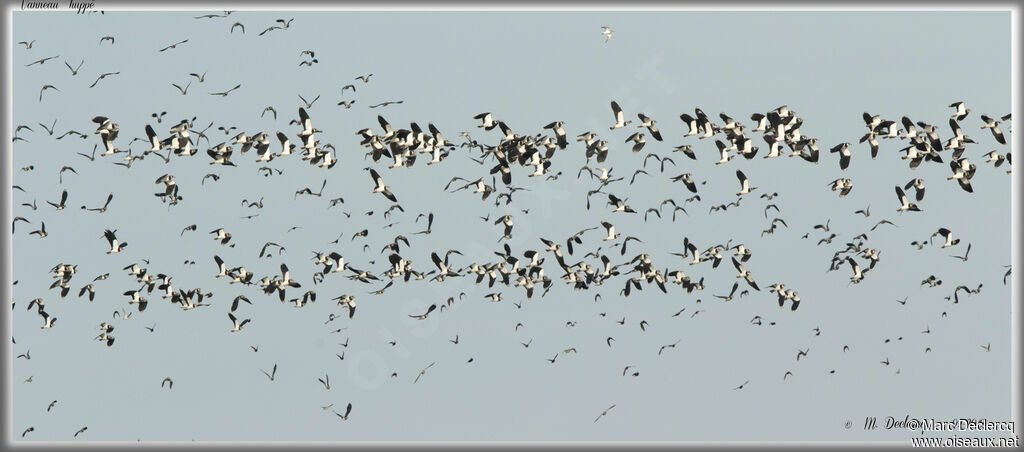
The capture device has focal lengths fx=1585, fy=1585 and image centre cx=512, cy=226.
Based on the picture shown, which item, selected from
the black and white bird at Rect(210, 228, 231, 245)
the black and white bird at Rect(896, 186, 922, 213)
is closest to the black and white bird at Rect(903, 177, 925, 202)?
the black and white bird at Rect(896, 186, 922, 213)

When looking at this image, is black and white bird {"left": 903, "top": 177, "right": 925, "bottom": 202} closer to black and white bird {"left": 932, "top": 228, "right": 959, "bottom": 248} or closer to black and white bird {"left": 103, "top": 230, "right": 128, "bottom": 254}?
black and white bird {"left": 932, "top": 228, "right": 959, "bottom": 248}

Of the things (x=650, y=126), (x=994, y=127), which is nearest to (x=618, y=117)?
(x=650, y=126)

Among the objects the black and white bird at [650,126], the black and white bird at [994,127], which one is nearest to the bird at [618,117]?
the black and white bird at [650,126]

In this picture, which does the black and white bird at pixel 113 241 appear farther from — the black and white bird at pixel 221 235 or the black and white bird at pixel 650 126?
the black and white bird at pixel 650 126

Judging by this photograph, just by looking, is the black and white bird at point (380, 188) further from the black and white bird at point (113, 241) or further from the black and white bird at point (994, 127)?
the black and white bird at point (994, 127)

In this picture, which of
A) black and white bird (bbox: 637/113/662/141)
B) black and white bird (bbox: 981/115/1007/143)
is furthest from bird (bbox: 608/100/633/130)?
black and white bird (bbox: 981/115/1007/143)

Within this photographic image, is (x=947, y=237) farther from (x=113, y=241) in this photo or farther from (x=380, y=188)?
(x=113, y=241)

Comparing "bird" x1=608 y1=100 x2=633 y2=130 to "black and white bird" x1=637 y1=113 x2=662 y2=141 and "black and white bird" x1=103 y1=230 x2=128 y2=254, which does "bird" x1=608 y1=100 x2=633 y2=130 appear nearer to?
"black and white bird" x1=637 y1=113 x2=662 y2=141

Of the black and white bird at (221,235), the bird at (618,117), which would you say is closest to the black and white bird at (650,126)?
the bird at (618,117)

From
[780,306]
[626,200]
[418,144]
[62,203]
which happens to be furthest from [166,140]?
[780,306]

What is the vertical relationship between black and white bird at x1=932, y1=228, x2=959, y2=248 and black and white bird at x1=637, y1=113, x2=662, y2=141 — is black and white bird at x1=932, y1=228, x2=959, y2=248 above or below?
below

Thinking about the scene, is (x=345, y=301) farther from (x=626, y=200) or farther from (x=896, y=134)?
(x=896, y=134)

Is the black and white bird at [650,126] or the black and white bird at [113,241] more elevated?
the black and white bird at [650,126]
